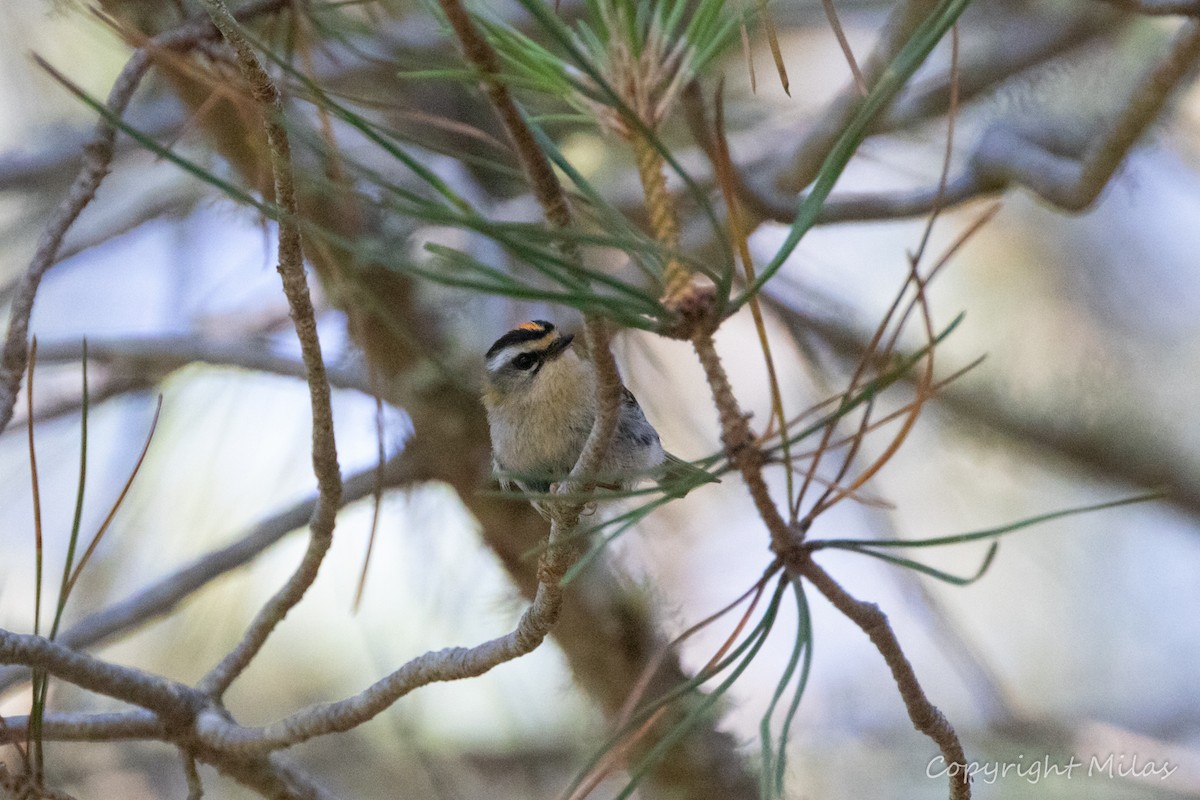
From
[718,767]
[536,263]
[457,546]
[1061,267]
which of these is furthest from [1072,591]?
[536,263]

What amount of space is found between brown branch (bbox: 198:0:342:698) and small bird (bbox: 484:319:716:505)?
404 mm

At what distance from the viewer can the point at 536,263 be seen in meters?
0.71

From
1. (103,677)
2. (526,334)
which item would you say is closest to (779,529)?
(103,677)

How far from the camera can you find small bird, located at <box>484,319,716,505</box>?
1.63 metres

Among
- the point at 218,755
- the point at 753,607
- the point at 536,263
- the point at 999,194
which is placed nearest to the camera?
the point at 536,263

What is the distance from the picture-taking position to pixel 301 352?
111 cm

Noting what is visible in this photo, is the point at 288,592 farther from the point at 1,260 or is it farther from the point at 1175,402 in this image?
the point at 1175,402

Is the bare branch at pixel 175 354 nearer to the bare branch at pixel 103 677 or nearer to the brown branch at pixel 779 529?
the bare branch at pixel 103 677

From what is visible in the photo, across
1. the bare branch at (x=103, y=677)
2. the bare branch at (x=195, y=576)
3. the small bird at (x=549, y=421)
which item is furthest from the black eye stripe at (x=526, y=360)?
the bare branch at (x=103, y=677)

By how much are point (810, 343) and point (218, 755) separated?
5.69 feet

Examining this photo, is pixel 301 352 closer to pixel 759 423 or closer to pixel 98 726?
pixel 98 726

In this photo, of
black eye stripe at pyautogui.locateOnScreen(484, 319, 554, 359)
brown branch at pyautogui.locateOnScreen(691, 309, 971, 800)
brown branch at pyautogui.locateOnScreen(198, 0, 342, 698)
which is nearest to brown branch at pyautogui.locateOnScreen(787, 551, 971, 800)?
brown branch at pyautogui.locateOnScreen(691, 309, 971, 800)

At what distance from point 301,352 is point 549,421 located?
603mm

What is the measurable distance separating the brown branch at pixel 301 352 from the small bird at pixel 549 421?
1.33 feet
